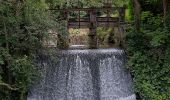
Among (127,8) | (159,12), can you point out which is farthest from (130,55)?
(127,8)

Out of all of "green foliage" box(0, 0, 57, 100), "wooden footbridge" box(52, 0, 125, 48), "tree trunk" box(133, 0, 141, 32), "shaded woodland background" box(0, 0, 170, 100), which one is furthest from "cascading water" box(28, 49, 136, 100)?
"wooden footbridge" box(52, 0, 125, 48)

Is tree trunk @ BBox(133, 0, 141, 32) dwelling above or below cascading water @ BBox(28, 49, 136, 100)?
above

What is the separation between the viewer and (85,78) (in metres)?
17.5

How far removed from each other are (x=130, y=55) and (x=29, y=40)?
4105 millimetres

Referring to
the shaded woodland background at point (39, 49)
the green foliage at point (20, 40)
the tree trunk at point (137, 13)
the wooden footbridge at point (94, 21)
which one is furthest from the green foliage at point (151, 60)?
the green foliage at point (20, 40)

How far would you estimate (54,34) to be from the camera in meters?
17.6

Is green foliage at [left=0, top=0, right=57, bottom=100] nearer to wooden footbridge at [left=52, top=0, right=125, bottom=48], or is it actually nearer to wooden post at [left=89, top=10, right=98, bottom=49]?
wooden footbridge at [left=52, top=0, right=125, bottom=48]

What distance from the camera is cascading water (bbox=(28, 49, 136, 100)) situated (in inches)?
674

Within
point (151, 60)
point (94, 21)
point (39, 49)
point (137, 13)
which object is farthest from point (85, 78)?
point (137, 13)

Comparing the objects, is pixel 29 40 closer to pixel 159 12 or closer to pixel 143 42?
pixel 143 42

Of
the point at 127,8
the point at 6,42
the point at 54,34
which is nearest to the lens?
the point at 6,42

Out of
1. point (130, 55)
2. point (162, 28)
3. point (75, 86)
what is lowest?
point (75, 86)

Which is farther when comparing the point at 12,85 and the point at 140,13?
the point at 140,13

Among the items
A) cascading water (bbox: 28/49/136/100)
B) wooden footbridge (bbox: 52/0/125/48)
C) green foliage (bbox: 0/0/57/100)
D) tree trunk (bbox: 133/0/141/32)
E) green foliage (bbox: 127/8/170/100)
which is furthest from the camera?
wooden footbridge (bbox: 52/0/125/48)
